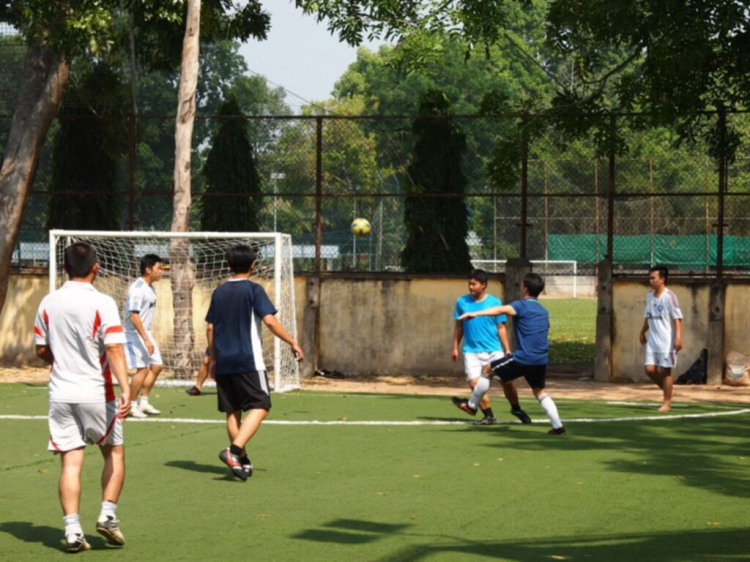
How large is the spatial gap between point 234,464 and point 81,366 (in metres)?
2.75

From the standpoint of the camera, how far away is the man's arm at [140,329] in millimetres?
14516

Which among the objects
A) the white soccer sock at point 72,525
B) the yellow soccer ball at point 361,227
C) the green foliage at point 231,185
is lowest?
the white soccer sock at point 72,525

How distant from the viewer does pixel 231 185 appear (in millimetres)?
24375

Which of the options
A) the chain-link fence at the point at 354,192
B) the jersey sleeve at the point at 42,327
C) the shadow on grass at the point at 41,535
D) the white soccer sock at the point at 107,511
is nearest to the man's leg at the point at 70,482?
the white soccer sock at the point at 107,511

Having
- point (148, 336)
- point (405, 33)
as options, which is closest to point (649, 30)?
point (405, 33)

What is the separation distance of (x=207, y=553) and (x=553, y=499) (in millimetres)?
2941

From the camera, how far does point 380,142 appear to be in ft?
82.2

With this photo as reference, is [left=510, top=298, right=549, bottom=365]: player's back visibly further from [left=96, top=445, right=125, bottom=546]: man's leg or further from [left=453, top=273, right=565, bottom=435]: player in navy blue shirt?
[left=96, top=445, right=125, bottom=546]: man's leg

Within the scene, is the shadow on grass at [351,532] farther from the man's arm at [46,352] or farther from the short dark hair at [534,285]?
the short dark hair at [534,285]

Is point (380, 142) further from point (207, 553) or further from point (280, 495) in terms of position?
point (207, 553)

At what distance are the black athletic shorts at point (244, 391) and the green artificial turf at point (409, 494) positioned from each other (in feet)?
1.84

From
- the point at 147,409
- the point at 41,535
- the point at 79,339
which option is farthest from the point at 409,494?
the point at 147,409

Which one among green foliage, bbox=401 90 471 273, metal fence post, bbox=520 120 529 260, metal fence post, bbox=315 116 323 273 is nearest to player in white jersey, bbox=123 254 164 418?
metal fence post, bbox=315 116 323 273

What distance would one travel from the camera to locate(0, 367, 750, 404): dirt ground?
750 inches
